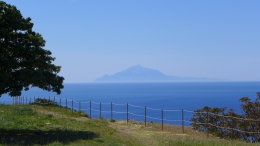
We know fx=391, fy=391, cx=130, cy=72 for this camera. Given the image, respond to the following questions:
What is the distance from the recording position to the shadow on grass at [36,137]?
15.9 m

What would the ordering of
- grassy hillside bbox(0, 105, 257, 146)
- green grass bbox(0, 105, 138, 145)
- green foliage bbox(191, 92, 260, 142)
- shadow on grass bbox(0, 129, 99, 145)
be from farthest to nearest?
green foliage bbox(191, 92, 260, 142)
grassy hillside bbox(0, 105, 257, 146)
green grass bbox(0, 105, 138, 145)
shadow on grass bbox(0, 129, 99, 145)

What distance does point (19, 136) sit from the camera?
59.5 feet

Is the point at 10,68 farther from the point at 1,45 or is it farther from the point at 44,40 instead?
the point at 44,40

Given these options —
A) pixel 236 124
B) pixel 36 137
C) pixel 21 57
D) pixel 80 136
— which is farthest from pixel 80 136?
pixel 236 124

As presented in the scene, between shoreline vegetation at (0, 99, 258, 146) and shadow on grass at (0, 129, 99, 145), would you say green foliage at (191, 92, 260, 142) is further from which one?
shadow on grass at (0, 129, 99, 145)

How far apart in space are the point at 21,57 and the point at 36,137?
4.06 m

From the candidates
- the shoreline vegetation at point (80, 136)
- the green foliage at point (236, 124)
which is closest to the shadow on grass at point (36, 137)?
the shoreline vegetation at point (80, 136)

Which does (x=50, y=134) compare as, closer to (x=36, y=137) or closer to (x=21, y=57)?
(x=36, y=137)

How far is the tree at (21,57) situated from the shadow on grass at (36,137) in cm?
201

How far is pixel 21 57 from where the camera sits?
1914 cm

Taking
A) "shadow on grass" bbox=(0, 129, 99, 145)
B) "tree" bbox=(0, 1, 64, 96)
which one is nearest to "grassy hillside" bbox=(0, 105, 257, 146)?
"shadow on grass" bbox=(0, 129, 99, 145)

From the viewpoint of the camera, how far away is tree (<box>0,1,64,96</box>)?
18.0 m

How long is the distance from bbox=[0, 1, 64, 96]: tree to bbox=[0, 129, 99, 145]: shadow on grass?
201 centimetres

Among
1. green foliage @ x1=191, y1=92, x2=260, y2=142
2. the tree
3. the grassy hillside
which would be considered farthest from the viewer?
green foliage @ x1=191, y1=92, x2=260, y2=142
